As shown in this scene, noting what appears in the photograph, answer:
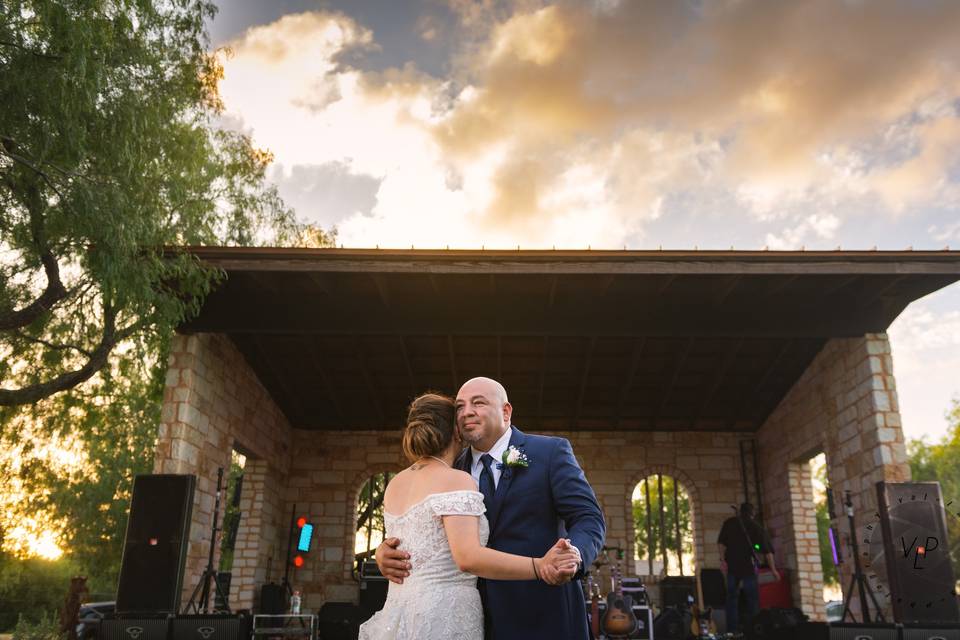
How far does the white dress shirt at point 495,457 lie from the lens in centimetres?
212

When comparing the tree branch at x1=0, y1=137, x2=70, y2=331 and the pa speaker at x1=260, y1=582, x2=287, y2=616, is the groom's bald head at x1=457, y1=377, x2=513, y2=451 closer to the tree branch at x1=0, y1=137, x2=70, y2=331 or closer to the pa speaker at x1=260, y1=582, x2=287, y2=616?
the tree branch at x1=0, y1=137, x2=70, y2=331

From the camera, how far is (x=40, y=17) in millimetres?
5359

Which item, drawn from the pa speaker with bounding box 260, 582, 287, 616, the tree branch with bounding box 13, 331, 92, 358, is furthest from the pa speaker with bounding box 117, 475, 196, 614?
the pa speaker with bounding box 260, 582, 287, 616

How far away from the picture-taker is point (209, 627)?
6.46 metres

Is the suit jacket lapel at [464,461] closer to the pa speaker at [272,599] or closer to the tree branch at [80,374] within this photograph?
the tree branch at [80,374]

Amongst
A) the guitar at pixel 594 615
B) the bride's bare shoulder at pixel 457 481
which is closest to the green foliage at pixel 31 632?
the guitar at pixel 594 615

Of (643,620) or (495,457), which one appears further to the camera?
(643,620)

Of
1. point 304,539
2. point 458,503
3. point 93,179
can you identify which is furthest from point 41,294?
point 458,503

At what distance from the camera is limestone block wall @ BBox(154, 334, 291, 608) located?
25.6ft

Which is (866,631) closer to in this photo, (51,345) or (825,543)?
(51,345)

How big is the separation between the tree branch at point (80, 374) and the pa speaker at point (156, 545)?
5.86ft

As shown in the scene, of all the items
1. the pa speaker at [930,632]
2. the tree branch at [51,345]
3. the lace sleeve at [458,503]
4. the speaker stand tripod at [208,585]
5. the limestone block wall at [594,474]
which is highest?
the tree branch at [51,345]

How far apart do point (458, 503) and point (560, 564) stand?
0.34m

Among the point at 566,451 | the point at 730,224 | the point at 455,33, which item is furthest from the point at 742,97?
the point at 566,451
